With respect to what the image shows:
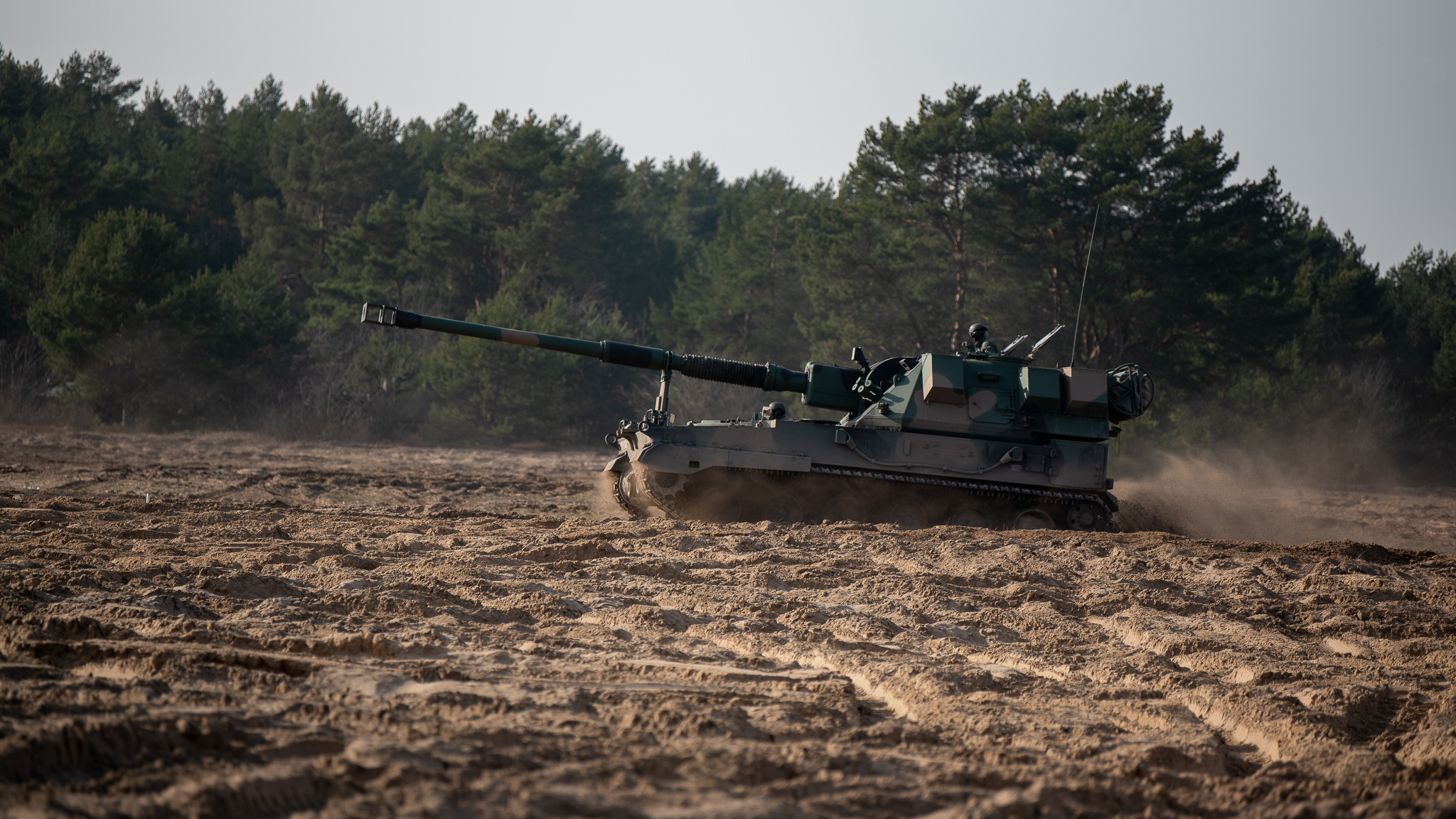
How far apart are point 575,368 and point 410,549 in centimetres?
2456

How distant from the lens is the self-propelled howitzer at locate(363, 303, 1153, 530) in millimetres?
11289

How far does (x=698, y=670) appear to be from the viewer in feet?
16.4

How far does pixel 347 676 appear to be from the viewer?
440 cm

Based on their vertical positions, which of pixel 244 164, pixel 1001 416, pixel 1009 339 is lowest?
pixel 1001 416

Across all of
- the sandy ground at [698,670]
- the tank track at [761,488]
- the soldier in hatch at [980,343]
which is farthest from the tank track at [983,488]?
the soldier in hatch at [980,343]

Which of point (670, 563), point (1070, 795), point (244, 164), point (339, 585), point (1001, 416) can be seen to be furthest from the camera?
point (244, 164)

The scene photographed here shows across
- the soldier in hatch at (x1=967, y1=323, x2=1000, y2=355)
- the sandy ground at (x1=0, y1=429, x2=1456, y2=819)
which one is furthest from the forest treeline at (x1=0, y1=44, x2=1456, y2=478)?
the sandy ground at (x1=0, y1=429, x2=1456, y2=819)

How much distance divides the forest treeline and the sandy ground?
55.8ft

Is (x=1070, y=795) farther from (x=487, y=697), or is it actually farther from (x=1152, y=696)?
(x=487, y=697)

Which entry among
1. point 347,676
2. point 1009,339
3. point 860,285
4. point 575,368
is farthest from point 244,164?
point 347,676

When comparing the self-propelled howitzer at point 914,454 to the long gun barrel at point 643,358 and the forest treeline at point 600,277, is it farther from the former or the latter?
the forest treeline at point 600,277

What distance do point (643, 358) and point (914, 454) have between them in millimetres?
3290

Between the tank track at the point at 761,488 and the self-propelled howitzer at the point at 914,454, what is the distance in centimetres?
1

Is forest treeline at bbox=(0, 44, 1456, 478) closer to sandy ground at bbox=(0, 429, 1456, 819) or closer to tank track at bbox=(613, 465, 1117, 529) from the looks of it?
tank track at bbox=(613, 465, 1117, 529)
